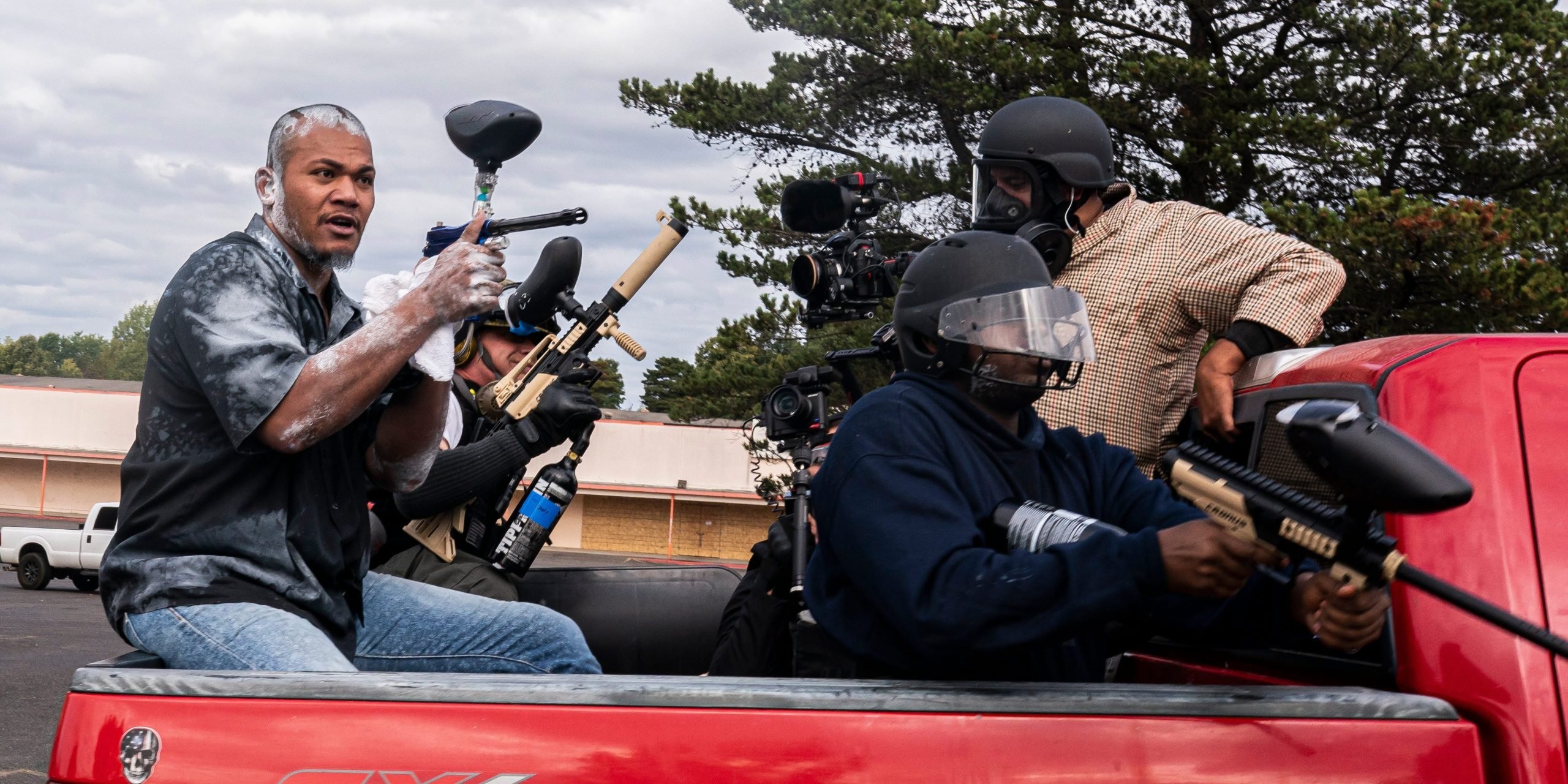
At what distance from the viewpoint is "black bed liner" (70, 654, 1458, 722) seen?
70.9 inches

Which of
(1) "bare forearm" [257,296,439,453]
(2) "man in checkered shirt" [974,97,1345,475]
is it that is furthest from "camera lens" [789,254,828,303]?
(1) "bare forearm" [257,296,439,453]

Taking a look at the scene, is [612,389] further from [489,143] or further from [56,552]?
[489,143]

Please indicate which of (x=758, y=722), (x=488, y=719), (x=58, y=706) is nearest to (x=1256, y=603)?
(x=758, y=722)

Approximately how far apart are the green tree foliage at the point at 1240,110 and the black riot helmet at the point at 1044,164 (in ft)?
32.0

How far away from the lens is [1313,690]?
1.86 metres

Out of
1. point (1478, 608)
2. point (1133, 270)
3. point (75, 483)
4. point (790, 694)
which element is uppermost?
point (1133, 270)

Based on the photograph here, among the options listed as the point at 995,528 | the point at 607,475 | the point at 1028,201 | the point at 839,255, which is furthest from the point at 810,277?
the point at 607,475

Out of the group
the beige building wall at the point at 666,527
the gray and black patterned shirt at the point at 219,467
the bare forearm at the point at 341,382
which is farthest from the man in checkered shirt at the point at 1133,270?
the beige building wall at the point at 666,527

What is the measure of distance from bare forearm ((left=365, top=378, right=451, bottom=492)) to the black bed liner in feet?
2.89

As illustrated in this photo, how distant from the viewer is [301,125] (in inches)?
103

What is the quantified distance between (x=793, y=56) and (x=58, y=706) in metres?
11.1

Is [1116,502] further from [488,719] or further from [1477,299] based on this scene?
[1477,299]

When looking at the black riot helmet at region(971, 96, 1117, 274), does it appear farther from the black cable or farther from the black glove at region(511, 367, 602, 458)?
the black cable

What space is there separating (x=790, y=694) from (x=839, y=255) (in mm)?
3055
